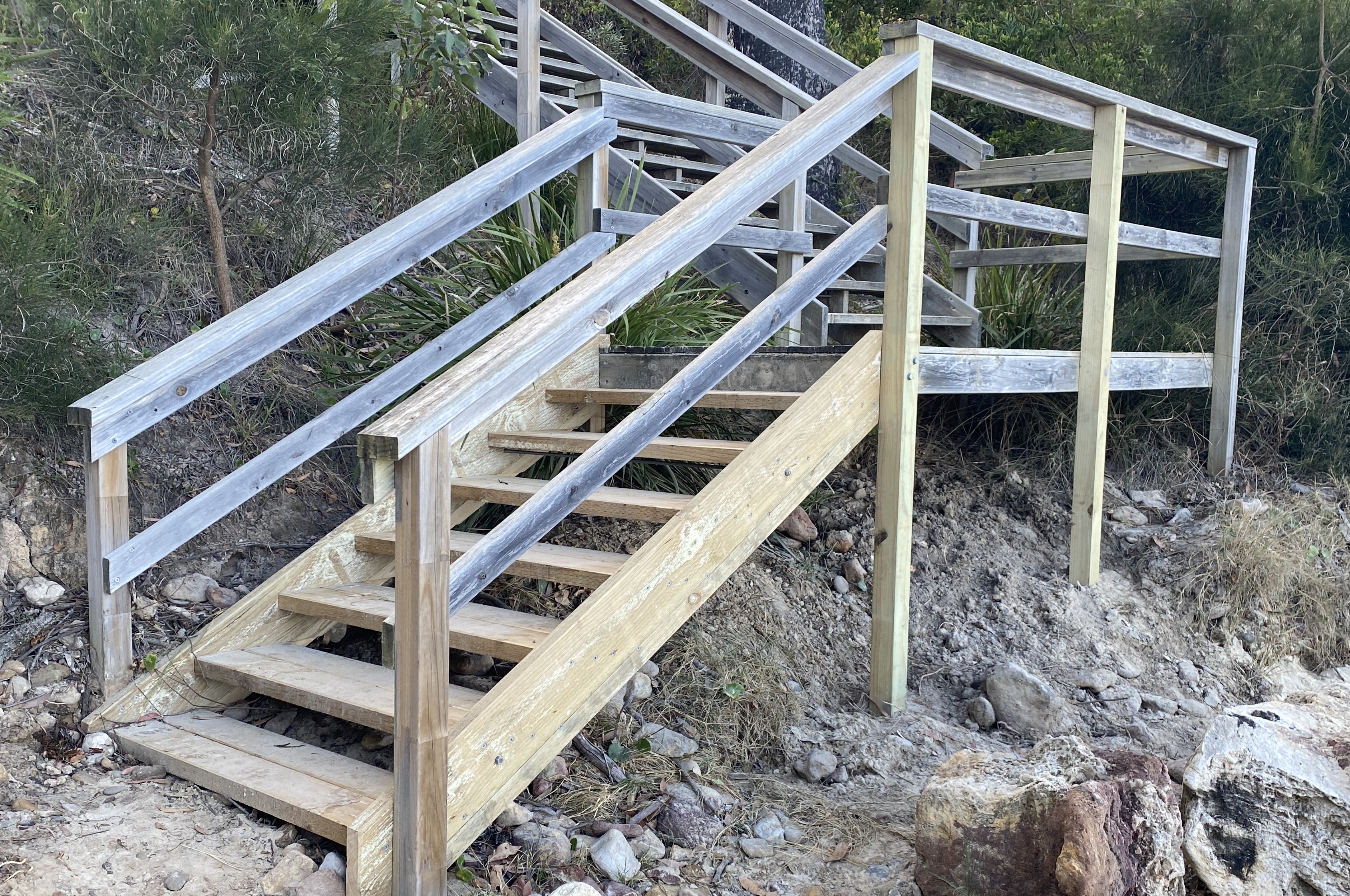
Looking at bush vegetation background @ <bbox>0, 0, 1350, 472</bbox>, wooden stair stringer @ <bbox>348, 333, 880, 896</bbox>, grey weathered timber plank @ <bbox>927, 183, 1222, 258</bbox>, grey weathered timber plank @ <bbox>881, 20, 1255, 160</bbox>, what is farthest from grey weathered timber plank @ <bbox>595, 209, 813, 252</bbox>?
grey weathered timber plank @ <bbox>881, 20, 1255, 160</bbox>

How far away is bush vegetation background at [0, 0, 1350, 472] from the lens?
3742 millimetres

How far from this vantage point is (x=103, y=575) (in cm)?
302

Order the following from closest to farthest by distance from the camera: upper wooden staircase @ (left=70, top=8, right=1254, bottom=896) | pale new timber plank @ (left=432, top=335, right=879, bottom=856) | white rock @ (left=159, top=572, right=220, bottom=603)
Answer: upper wooden staircase @ (left=70, top=8, right=1254, bottom=896)
pale new timber plank @ (left=432, top=335, right=879, bottom=856)
white rock @ (left=159, top=572, right=220, bottom=603)

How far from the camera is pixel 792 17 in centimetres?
762

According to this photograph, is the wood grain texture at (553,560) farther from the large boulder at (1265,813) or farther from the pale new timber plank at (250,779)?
the large boulder at (1265,813)

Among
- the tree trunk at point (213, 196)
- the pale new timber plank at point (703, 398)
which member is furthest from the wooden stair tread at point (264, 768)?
the tree trunk at point (213, 196)

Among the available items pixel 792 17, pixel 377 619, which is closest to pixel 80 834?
pixel 377 619

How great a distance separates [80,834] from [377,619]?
0.85 meters

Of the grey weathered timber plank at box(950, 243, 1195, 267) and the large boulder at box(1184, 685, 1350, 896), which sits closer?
the large boulder at box(1184, 685, 1350, 896)

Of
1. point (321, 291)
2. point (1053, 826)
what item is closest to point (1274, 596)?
point (1053, 826)

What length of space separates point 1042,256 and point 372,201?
3.23m

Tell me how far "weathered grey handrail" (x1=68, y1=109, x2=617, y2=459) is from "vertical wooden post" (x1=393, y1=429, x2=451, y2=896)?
1196 millimetres

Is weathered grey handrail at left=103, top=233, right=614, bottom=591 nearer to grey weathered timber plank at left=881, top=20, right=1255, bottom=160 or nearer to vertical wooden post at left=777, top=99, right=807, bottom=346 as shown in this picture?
vertical wooden post at left=777, top=99, right=807, bottom=346

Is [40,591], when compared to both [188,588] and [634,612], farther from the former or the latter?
[634,612]
